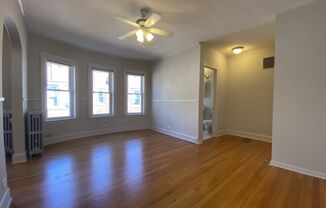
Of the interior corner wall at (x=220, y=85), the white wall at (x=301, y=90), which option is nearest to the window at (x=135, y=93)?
the interior corner wall at (x=220, y=85)

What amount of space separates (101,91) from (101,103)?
403mm

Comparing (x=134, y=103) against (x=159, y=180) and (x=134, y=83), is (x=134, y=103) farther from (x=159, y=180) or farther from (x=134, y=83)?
(x=159, y=180)

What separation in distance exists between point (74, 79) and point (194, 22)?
3675mm

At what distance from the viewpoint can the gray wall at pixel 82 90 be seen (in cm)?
394

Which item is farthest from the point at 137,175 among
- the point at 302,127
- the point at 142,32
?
the point at 302,127

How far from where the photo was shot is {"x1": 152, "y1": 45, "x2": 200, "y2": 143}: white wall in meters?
4.45

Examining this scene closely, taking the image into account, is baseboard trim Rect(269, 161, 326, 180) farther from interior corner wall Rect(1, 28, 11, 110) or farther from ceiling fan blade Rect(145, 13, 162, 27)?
interior corner wall Rect(1, 28, 11, 110)

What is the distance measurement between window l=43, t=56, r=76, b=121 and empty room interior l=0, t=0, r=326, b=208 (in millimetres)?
29

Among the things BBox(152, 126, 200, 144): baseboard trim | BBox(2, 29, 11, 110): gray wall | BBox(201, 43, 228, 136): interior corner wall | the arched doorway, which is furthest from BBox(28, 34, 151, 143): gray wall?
BBox(201, 43, 228, 136): interior corner wall

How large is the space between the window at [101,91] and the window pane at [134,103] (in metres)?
0.74

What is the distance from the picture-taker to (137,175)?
2557 mm

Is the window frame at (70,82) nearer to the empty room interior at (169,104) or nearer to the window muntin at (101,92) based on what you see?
the empty room interior at (169,104)

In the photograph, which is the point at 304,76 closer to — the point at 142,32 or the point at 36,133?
the point at 142,32

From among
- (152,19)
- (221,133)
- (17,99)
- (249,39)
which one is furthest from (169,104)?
(17,99)
